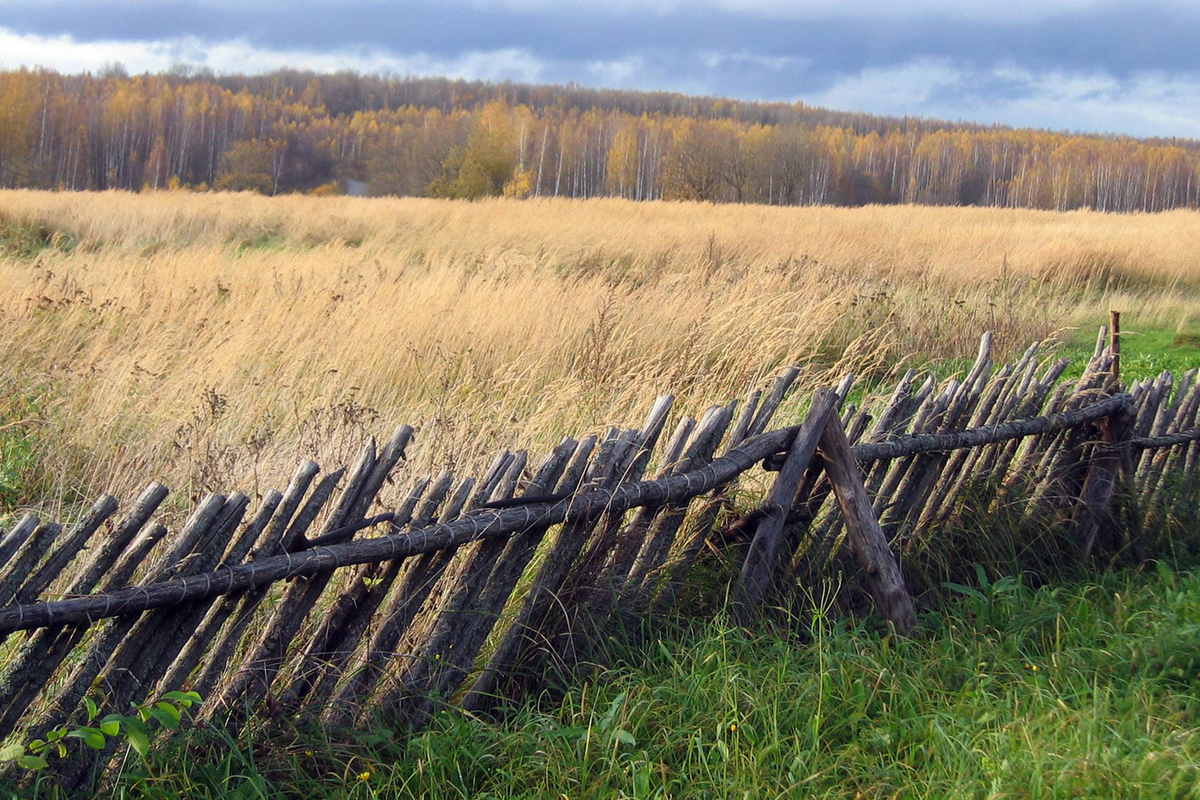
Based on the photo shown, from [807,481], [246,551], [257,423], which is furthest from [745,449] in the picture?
[257,423]

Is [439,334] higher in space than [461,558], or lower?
higher

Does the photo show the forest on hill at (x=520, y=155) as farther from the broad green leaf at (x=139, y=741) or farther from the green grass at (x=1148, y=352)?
the broad green leaf at (x=139, y=741)

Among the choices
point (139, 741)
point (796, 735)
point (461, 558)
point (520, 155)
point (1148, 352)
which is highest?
point (520, 155)

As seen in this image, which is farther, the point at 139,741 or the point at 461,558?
the point at 461,558

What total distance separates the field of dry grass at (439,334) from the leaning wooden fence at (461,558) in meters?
1.09

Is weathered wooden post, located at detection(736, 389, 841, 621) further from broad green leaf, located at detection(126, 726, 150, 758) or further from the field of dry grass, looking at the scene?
broad green leaf, located at detection(126, 726, 150, 758)

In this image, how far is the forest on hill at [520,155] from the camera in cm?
4906

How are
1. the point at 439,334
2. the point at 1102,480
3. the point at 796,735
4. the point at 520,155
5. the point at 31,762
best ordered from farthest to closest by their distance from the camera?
the point at 520,155, the point at 439,334, the point at 1102,480, the point at 796,735, the point at 31,762

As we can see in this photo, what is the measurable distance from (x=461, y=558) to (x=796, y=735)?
89cm

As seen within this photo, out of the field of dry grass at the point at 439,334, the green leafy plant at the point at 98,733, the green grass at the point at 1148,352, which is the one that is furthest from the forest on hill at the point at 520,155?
the green leafy plant at the point at 98,733

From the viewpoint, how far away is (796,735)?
2.15 m

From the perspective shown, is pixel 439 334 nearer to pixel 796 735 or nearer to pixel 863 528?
pixel 863 528

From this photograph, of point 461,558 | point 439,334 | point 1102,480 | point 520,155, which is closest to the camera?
point 461,558

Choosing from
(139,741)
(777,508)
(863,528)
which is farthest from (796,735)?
(139,741)
